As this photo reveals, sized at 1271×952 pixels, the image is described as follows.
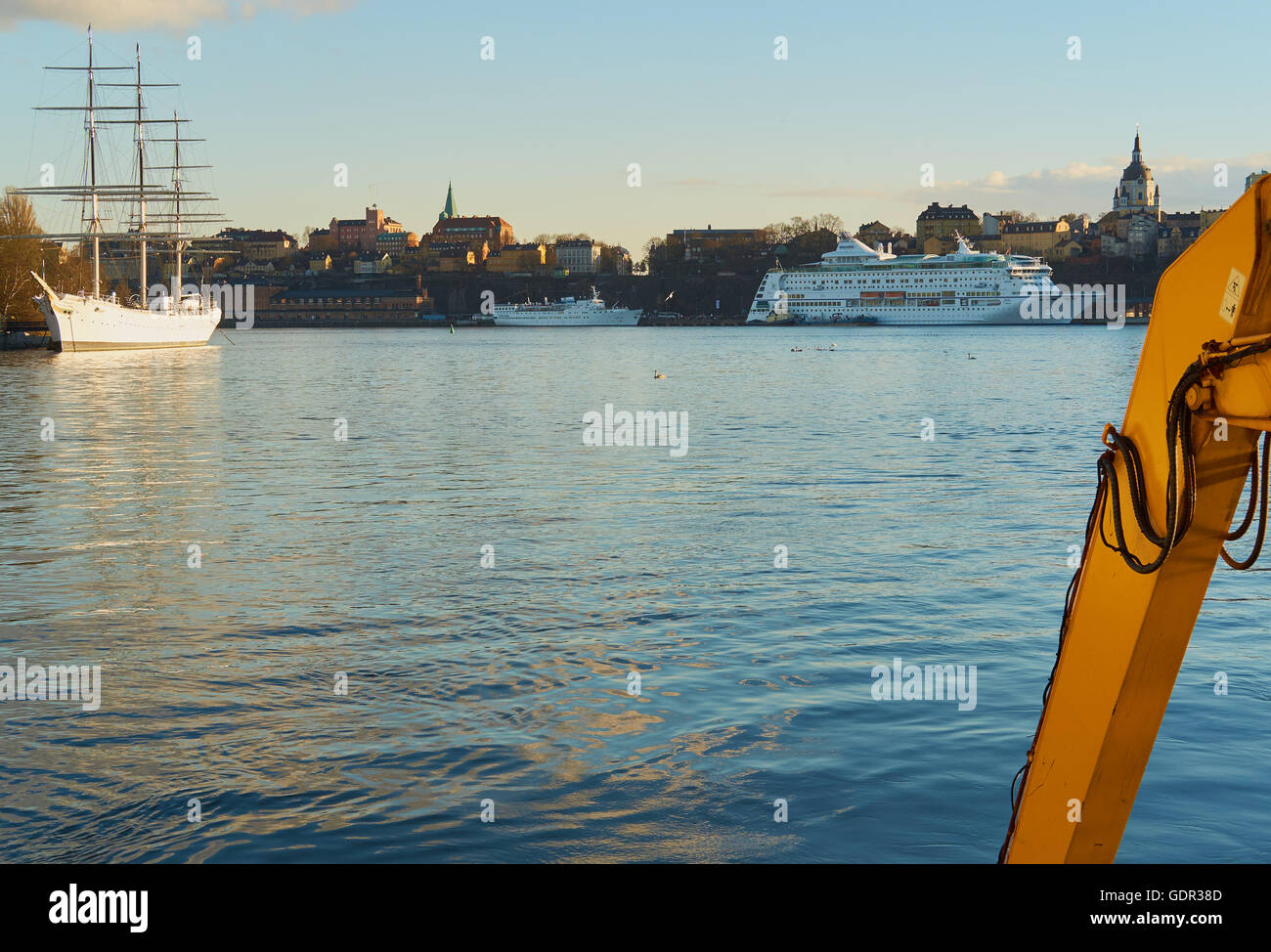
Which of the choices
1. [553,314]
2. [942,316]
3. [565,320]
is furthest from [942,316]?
[553,314]

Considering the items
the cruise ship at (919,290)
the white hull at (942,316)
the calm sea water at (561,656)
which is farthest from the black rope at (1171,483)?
the white hull at (942,316)

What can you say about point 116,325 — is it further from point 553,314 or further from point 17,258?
point 553,314

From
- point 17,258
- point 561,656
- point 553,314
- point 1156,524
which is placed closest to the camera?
point 1156,524

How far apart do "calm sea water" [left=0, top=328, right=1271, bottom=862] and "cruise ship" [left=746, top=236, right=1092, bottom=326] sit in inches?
5016

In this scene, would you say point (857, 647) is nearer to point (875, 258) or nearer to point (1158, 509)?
point (1158, 509)

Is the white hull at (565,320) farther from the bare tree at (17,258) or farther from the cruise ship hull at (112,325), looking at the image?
the bare tree at (17,258)

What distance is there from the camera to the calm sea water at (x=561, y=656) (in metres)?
5.64

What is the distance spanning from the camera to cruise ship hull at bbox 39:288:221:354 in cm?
7075

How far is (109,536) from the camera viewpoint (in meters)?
13.8

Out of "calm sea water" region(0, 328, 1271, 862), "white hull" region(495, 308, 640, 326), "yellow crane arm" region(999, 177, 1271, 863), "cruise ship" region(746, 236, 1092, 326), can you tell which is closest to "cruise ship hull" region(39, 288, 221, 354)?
"calm sea water" region(0, 328, 1271, 862)

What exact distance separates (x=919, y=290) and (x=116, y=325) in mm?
91866

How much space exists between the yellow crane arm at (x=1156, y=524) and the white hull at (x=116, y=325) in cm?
7094

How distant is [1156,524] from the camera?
328 centimetres

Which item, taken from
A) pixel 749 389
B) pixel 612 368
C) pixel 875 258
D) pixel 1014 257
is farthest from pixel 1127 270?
pixel 749 389
